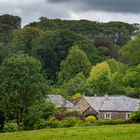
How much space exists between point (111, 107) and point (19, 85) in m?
22.4

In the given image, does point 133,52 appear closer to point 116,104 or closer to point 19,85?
point 116,104

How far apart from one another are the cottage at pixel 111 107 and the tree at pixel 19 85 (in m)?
18.5

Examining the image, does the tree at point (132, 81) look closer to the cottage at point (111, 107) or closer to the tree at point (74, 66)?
the cottage at point (111, 107)

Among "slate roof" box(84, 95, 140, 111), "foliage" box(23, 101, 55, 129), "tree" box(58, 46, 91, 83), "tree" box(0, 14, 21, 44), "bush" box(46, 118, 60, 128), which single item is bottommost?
"bush" box(46, 118, 60, 128)

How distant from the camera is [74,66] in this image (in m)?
116

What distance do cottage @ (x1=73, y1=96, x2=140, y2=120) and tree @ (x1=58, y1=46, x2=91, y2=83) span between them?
33.8 m

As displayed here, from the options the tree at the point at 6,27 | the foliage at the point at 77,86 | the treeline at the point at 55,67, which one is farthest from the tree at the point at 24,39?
the foliage at the point at 77,86

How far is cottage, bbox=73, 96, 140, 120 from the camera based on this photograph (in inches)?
3098

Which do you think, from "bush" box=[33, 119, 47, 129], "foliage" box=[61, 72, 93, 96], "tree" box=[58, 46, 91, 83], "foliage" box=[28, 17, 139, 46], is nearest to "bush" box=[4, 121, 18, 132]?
"bush" box=[33, 119, 47, 129]

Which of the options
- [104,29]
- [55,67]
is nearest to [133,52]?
[55,67]

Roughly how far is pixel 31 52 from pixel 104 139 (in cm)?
9764

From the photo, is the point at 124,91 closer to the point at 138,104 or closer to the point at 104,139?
the point at 138,104

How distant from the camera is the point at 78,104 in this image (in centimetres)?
8606

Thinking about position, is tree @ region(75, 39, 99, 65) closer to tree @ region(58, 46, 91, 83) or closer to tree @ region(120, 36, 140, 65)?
tree @ region(58, 46, 91, 83)
